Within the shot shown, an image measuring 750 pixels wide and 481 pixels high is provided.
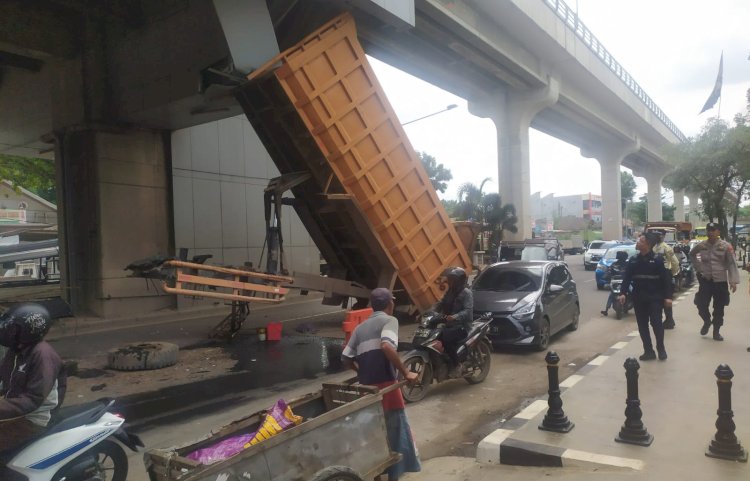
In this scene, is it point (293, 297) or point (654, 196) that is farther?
point (654, 196)

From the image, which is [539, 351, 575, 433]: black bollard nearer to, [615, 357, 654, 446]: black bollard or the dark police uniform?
[615, 357, 654, 446]: black bollard

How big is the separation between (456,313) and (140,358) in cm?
500

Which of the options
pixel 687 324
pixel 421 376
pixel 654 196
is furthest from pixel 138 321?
pixel 654 196

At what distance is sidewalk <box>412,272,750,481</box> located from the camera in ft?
12.8

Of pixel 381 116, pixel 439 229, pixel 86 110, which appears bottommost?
pixel 439 229

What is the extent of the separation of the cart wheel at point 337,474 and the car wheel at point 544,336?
613 centimetres

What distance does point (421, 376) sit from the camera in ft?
19.5

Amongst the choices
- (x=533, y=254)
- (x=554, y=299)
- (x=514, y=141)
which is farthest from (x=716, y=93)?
(x=554, y=299)

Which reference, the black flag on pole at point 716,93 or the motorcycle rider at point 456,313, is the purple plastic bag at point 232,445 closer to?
the motorcycle rider at point 456,313

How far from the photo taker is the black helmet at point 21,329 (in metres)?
3.12

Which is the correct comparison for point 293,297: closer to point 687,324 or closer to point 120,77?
point 120,77

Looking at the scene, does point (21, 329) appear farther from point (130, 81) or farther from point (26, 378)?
point (130, 81)

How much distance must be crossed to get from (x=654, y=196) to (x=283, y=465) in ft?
210

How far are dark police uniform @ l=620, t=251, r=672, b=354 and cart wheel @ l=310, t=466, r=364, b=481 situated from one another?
5429mm
